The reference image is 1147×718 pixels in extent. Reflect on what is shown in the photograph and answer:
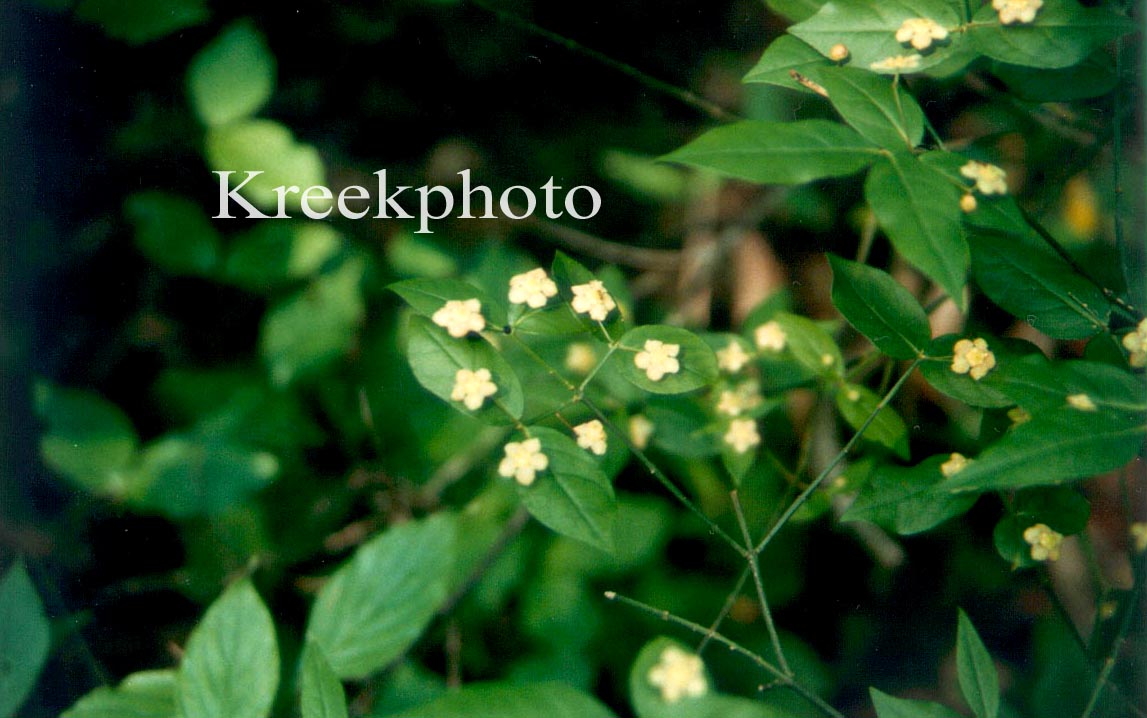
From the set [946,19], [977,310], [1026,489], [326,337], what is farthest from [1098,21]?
[326,337]

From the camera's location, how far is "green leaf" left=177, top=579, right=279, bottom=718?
1218mm

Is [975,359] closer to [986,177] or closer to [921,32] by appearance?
[986,177]

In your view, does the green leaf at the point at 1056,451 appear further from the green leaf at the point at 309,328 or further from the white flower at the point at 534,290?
the green leaf at the point at 309,328

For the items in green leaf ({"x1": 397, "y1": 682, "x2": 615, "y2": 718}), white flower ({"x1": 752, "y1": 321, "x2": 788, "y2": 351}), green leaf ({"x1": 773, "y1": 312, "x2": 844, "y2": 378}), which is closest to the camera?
→ green leaf ({"x1": 397, "y1": 682, "x2": 615, "y2": 718})

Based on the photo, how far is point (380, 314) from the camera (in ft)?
7.03

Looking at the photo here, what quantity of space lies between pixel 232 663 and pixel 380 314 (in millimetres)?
1087

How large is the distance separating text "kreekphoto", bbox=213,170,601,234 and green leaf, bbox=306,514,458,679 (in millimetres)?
709

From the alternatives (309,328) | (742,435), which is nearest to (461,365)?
(742,435)

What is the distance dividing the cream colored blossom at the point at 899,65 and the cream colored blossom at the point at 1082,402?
0.47 meters

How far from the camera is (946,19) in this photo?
1084mm

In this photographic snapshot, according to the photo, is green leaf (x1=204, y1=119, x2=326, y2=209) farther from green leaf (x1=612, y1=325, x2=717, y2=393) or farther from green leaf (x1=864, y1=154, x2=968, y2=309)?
green leaf (x1=864, y1=154, x2=968, y2=309)

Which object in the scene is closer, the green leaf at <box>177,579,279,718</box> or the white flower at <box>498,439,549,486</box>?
the white flower at <box>498,439,549,486</box>

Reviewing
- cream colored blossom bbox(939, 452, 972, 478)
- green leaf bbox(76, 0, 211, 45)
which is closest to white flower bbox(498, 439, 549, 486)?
cream colored blossom bbox(939, 452, 972, 478)

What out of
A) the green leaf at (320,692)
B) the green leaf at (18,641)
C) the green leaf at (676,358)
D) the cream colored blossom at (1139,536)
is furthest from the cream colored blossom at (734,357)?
the green leaf at (18,641)
